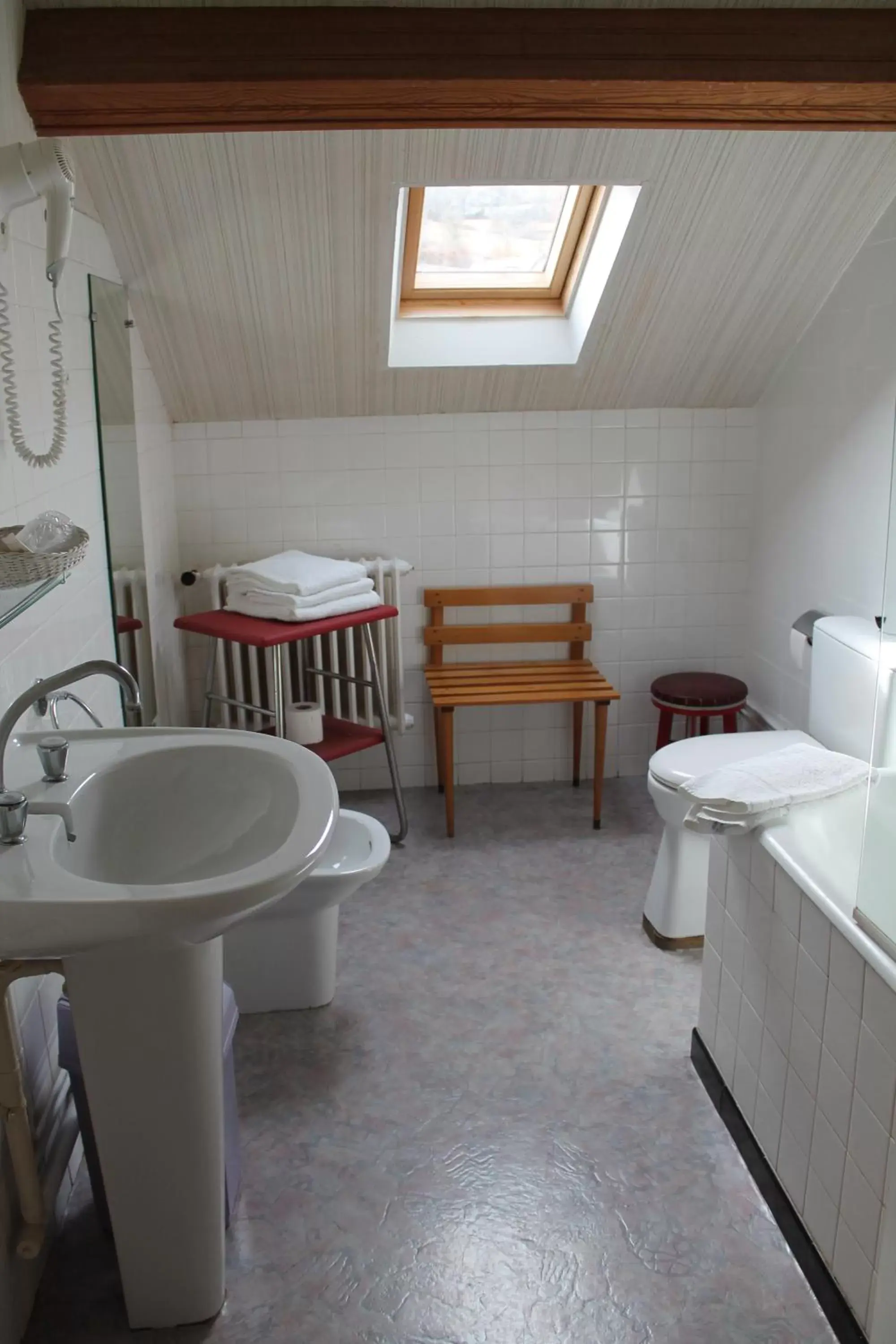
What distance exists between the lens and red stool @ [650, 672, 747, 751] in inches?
141

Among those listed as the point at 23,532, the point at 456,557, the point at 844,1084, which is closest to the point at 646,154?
the point at 456,557

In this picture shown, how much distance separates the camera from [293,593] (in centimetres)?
321

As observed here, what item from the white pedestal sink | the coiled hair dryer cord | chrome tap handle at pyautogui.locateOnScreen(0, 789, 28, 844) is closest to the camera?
the white pedestal sink

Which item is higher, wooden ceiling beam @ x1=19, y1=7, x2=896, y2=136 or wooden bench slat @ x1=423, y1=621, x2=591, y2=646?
wooden ceiling beam @ x1=19, y1=7, x2=896, y2=136

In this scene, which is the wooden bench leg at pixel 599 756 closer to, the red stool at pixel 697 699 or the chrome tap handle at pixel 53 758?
the red stool at pixel 697 699

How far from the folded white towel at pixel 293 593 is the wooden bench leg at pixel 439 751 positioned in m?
0.59

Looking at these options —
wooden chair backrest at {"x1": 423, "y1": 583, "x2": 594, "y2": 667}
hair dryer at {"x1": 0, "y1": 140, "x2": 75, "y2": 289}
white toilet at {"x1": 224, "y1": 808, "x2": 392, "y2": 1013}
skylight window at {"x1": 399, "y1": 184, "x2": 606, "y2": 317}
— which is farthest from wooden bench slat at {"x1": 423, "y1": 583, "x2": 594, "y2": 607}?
hair dryer at {"x1": 0, "y1": 140, "x2": 75, "y2": 289}

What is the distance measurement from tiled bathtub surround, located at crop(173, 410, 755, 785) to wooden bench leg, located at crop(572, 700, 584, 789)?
93 mm

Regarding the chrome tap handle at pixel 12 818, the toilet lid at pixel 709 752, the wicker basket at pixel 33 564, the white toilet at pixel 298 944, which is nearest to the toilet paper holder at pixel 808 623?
the toilet lid at pixel 709 752

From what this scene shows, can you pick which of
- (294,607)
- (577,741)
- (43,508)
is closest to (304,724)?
(294,607)

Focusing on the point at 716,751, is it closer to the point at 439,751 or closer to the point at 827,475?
the point at 827,475

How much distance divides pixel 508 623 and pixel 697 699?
2.35 ft

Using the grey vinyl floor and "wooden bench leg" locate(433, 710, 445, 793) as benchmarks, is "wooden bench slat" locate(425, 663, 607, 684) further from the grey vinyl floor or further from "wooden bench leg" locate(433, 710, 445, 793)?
the grey vinyl floor

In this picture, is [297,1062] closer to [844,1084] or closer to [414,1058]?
[414,1058]
